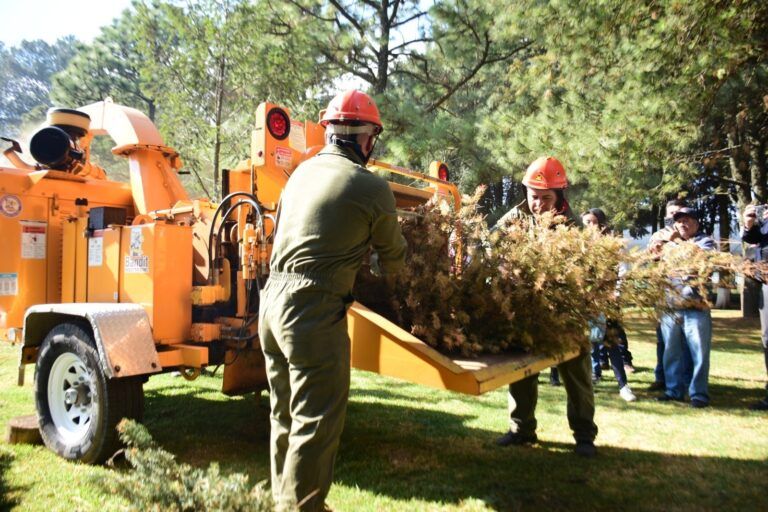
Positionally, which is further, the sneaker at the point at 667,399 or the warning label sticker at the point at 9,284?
the sneaker at the point at 667,399

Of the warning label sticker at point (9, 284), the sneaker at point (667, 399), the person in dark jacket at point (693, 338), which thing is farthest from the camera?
the sneaker at point (667, 399)

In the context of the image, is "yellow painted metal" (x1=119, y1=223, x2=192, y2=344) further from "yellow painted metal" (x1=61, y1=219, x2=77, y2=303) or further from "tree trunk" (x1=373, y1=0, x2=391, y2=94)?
"tree trunk" (x1=373, y1=0, x2=391, y2=94)

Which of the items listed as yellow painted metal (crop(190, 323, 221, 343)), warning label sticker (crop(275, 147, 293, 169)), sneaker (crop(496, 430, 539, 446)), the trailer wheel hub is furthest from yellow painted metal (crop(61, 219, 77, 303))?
sneaker (crop(496, 430, 539, 446))

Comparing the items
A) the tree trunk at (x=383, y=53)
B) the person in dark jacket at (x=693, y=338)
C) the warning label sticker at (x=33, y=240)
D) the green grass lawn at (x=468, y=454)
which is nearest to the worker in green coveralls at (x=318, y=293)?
the green grass lawn at (x=468, y=454)

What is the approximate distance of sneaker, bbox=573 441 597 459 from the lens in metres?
4.10

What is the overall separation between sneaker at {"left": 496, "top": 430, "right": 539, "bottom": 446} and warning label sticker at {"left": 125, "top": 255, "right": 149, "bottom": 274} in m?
2.94

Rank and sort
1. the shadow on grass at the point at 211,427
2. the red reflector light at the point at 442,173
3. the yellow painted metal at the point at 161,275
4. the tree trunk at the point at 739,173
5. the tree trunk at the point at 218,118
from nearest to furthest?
the yellow painted metal at the point at 161,275
the shadow on grass at the point at 211,427
the red reflector light at the point at 442,173
the tree trunk at the point at 218,118
the tree trunk at the point at 739,173

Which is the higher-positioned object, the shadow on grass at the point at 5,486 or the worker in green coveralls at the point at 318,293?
the worker in green coveralls at the point at 318,293

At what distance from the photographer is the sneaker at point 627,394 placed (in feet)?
19.3

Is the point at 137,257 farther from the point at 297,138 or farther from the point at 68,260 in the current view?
the point at 297,138

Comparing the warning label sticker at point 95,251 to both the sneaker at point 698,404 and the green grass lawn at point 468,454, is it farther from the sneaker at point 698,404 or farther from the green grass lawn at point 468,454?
the sneaker at point 698,404

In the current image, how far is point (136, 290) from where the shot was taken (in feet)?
12.9

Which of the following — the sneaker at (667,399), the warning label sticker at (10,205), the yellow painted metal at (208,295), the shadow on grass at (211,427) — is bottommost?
the shadow on grass at (211,427)

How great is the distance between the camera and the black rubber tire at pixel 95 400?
3.64 m
